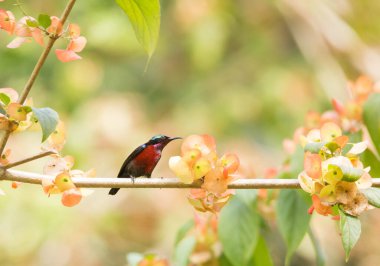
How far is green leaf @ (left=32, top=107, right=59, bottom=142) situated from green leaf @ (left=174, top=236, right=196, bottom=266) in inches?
19.9

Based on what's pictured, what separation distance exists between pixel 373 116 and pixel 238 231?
0.99ft

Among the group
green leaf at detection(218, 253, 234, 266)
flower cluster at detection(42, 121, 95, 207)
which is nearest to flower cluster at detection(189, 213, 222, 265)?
green leaf at detection(218, 253, 234, 266)

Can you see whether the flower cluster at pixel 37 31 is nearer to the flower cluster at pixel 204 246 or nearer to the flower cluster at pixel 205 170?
the flower cluster at pixel 205 170

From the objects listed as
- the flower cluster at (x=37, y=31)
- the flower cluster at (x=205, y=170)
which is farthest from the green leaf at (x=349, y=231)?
the flower cluster at (x=37, y=31)

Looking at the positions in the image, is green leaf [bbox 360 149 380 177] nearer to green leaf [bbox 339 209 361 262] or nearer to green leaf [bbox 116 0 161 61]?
green leaf [bbox 339 209 361 262]

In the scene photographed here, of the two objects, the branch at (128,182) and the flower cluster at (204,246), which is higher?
the branch at (128,182)

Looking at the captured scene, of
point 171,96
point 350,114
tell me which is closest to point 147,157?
point 350,114

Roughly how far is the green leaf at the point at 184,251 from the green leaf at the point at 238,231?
0.10 metres

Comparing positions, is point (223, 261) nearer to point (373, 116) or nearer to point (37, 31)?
point (373, 116)

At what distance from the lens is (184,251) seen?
1243 mm

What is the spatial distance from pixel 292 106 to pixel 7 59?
186 cm

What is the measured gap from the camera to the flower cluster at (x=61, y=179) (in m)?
0.85

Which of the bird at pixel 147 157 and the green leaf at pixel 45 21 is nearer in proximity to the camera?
the green leaf at pixel 45 21

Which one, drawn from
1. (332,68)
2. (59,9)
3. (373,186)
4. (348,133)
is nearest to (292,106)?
(332,68)
